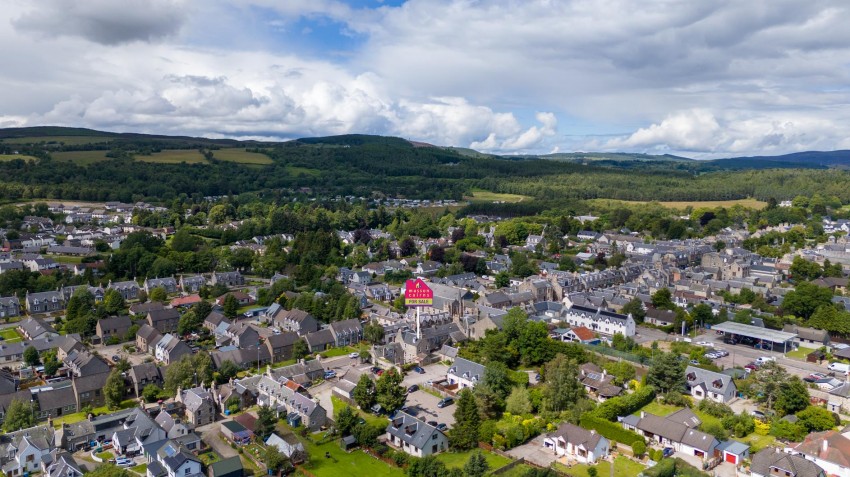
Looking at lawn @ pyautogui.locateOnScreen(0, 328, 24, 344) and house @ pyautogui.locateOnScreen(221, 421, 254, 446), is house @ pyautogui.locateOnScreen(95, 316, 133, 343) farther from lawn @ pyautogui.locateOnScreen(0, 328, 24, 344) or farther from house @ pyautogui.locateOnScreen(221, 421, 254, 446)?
house @ pyautogui.locateOnScreen(221, 421, 254, 446)

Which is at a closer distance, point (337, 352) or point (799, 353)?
point (799, 353)

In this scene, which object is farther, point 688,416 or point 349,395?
point 349,395

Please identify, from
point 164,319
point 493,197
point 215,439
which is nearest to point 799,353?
point 215,439

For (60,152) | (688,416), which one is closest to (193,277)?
(688,416)

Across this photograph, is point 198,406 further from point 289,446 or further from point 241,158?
point 241,158

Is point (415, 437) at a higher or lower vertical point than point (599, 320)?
lower

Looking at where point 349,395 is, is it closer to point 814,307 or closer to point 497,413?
point 497,413
